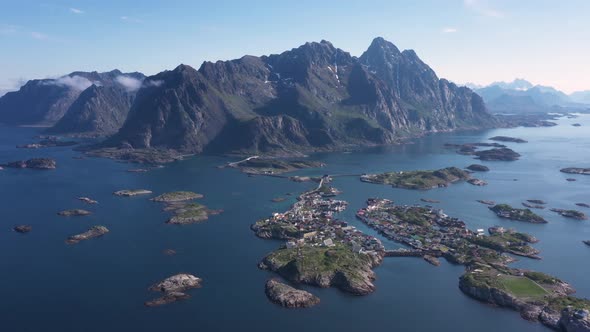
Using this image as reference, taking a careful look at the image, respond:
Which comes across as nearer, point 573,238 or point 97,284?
point 97,284

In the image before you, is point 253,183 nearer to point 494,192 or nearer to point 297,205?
point 297,205

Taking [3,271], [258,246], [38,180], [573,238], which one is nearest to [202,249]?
[258,246]

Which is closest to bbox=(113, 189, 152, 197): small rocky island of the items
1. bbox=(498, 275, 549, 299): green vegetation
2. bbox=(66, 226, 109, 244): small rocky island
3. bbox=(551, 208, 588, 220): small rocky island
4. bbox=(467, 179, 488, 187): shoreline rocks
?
bbox=(66, 226, 109, 244): small rocky island

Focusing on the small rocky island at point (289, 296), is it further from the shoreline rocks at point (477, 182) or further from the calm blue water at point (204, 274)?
the shoreline rocks at point (477, 182)

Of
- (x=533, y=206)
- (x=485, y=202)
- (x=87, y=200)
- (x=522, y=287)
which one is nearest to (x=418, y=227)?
(x=522, y=287)

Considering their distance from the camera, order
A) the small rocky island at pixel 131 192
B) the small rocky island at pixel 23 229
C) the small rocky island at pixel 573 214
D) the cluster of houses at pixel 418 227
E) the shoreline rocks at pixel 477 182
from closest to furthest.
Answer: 1. the cluster of houses at pixel 418 227
2. the small rocky island at pixel 23 229
3. the small rocky island at pixel 573 214
4. the small rocky island at pixel 131 192
5. the shoreline rocks at pixel 477 182

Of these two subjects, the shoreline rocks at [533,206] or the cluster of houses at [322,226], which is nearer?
the cluster of houses at [322,226]

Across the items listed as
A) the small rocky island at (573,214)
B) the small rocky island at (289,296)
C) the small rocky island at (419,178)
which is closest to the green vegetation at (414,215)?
the small rocky island at (573,214)
